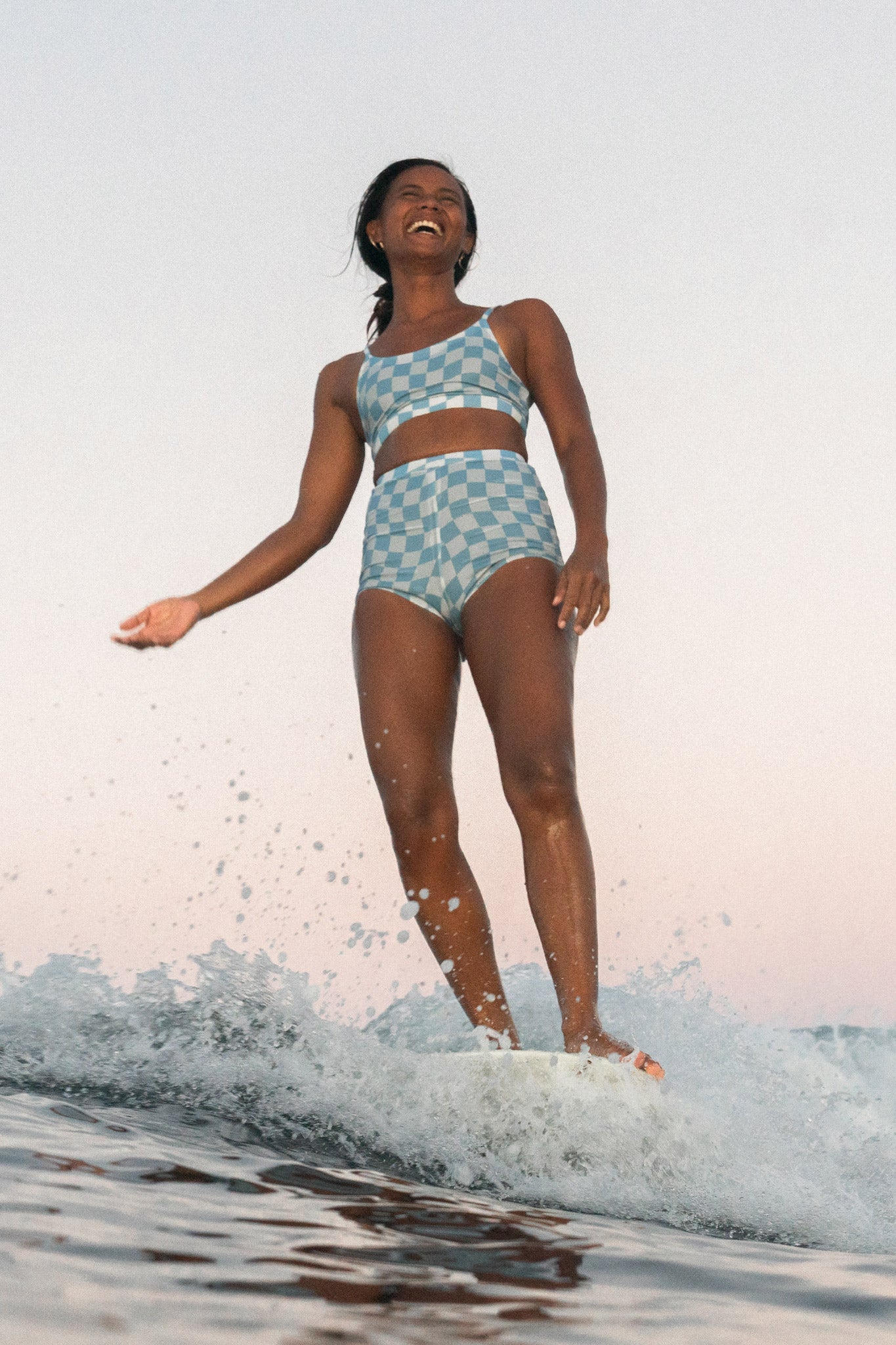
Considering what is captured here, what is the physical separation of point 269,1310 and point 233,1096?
137 cm

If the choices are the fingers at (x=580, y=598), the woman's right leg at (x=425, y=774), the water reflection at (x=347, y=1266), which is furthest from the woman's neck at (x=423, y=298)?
the water reflection at (x=347, y=1266)

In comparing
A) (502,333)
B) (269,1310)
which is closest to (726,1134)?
(269,1310)

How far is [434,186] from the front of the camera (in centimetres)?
304

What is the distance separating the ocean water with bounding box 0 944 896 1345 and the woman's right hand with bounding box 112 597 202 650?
78cm

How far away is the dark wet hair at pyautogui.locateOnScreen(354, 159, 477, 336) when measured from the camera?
3.12 metres

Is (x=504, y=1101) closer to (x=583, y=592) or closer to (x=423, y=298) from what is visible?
(x=583, y=592)

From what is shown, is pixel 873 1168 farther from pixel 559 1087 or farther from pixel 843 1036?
pixel 843 1036

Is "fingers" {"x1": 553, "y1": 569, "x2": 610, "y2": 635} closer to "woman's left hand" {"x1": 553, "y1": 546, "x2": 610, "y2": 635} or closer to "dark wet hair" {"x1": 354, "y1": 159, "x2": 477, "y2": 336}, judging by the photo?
"woman's left hand" {"x1": 553, "y1": 546, "x2": 610, "y2": 635}

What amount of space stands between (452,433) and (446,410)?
0.20ft

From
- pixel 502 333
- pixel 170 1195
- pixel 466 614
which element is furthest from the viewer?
pixel 502 333

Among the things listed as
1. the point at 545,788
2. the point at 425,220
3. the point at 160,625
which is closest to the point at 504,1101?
the point at 545,788

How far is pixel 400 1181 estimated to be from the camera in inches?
72.5

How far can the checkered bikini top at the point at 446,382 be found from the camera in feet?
9.27

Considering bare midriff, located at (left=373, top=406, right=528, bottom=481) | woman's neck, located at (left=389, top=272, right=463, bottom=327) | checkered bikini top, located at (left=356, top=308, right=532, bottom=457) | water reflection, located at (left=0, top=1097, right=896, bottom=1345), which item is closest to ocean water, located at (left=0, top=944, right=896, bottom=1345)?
water reflection, located at (left=0, top=1097, right=896, bottom=1345)
